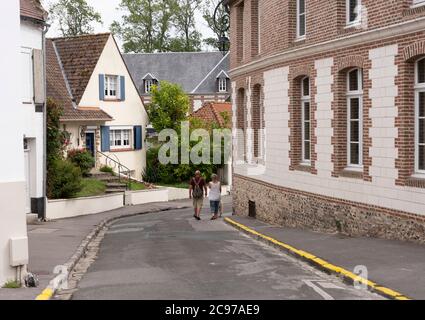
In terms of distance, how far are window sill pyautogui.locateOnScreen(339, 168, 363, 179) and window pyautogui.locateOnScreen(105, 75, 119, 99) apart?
73.6ft

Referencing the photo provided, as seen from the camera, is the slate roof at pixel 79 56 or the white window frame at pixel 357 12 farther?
the slate roof at pixel 79 56

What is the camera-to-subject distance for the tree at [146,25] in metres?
72.2

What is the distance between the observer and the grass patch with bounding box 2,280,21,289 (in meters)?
10.6

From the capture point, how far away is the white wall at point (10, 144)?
10633 mm

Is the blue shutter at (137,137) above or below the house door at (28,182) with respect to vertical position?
above

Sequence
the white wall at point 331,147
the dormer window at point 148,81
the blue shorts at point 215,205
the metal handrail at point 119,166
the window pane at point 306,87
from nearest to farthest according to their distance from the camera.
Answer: the white wall at point 331,147
the window pane at point 306,87
the blue shorts at point 215,205
the metal handrail at point 119,166
the dormer window at point 148,81

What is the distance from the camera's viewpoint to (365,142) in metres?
15.8

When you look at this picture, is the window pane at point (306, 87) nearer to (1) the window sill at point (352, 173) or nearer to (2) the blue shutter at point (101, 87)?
(1) the window sill at point (352, 173)

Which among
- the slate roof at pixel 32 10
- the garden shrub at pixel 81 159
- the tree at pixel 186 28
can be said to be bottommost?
the garden shrub at pixel 81 159

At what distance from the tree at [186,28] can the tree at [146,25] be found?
2.89 ft

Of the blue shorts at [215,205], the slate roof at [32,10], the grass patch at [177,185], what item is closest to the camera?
the slate roof at [32,10]

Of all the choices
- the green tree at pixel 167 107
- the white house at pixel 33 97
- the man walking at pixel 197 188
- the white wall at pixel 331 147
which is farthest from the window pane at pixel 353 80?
the green tree at pixel 167 107

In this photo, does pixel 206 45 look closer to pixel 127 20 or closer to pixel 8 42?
pixel 127 20

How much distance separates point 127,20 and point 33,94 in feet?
171
